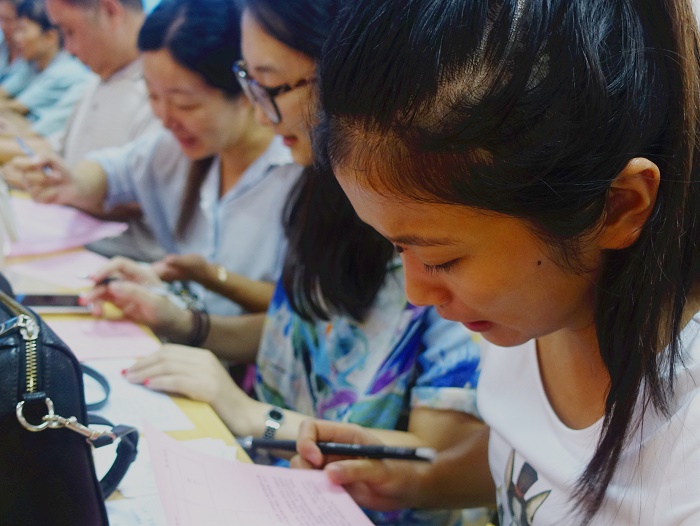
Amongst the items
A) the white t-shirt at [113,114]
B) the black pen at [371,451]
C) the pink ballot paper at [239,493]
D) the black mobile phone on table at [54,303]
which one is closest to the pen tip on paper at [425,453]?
the black pen at [371,451]

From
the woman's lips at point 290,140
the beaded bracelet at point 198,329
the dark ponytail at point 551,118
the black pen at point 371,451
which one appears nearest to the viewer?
the dark ponytail at point 551,118

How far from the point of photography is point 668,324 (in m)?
0.67

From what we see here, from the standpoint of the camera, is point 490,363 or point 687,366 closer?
point 687,366

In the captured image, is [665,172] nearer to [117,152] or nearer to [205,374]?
[205,374]

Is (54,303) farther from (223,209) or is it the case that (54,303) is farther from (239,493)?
(239,493)

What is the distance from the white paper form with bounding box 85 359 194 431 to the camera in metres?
1.01

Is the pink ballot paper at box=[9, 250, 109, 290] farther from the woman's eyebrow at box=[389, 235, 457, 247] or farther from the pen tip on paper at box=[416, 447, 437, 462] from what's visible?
the woman's eyebrow at box=[389, 235, 457, 247]

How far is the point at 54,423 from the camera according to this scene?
684 millimetres

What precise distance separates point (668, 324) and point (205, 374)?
27.8 inches

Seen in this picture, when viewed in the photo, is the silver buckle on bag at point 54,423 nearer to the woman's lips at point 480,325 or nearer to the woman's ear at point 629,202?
the woman's lips at point 480,325

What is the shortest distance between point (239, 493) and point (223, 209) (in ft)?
3.42

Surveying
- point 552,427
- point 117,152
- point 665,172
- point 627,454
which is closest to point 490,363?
point 552,427

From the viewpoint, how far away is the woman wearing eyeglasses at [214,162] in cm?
168

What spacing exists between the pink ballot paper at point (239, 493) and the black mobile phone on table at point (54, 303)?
0.58 metres
